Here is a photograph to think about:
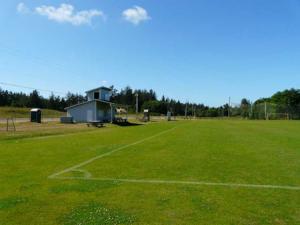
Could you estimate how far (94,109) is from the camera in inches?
2072

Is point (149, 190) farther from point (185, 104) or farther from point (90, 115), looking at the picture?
point (185, 104)

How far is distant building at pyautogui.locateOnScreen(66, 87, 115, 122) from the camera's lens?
52722 millimetres

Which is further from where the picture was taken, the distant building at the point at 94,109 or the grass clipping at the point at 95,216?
the distant building at the point at 94,109

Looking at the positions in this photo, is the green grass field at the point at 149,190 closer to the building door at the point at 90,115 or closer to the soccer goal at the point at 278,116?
the building door at the point at 90,115

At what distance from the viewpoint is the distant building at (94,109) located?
52.7m

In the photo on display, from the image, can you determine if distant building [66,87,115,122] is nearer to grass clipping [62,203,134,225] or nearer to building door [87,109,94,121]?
building door [87,109,94,121]

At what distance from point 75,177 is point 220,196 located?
12.0 feet

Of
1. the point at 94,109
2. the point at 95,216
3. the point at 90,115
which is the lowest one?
the point at 95,216

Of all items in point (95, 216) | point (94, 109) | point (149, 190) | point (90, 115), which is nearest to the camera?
point (95, 216)

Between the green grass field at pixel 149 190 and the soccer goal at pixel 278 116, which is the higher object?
the soccer goal at pixel 278 116

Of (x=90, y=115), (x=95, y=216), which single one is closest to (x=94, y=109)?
(x=90, y=115)

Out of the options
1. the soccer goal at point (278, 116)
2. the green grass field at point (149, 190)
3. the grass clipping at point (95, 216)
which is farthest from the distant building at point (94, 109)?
the grass clipping at point (95, 216)

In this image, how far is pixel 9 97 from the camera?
132 metres

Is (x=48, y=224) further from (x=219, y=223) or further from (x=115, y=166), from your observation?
(x=115, y=166)
